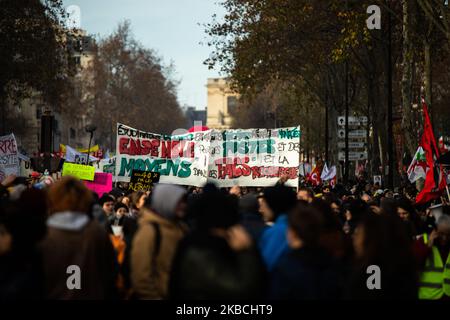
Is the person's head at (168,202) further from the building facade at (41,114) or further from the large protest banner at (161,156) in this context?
the building facade at (41,114)

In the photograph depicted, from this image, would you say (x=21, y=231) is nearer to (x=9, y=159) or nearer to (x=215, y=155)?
(x=215, y=155)

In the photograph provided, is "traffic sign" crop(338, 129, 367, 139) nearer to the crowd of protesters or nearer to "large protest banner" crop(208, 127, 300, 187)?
"large protest banner" crop(208, 127, 300, 187)

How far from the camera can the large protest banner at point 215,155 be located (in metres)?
20.8

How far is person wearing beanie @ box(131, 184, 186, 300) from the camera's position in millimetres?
7082

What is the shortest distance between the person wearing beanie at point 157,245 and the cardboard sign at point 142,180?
12.2 meters

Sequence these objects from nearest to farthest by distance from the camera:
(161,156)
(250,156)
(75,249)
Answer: (75,249) → (161,156) → (250,156)

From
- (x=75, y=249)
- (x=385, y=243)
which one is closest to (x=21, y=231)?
(x=75, y=249)

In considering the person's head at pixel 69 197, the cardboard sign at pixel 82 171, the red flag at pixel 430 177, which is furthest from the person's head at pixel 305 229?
the cardboard sign at pixel 82 171

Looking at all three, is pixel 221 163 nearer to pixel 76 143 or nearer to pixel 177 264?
pixel 177 264

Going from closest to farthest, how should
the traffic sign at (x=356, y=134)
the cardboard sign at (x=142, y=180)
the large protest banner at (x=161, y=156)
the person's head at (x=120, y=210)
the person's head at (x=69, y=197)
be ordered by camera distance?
1. the person's head at (x=69, y=197)
2. the person's head at (x=120, y=210)
3. the cardboard sign at (x=142, y=180)
4. the large protest banner at (x=161, y=156)
5. the traffic sign at (x=356, y=134)

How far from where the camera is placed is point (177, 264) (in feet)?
21.0

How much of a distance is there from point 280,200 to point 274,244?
0.61 metres

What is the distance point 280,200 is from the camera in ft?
26.7

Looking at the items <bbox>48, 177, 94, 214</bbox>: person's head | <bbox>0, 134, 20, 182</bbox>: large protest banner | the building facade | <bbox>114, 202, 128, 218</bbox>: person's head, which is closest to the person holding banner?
<bbox>48, 177, 94, 214</bbox>: person's head
